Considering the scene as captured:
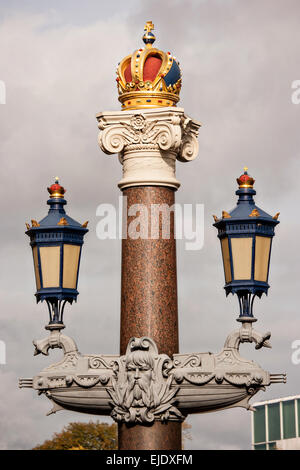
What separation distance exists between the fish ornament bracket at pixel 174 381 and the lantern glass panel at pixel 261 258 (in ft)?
2.58

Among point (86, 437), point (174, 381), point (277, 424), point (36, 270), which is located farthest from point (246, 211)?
point (277, 424)

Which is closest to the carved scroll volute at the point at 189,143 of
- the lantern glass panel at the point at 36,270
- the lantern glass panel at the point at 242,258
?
the lantern glass panel at the point at 242,258

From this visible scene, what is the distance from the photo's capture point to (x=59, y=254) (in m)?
19.8

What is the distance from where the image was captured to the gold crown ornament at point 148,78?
64.6 ft

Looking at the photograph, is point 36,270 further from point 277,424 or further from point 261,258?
point 277,424

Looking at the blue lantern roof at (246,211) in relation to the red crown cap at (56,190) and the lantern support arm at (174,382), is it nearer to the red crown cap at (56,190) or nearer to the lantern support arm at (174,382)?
the lantern support arm at (174,382)

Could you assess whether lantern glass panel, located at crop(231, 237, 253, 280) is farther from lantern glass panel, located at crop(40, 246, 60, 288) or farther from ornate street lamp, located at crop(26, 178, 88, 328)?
lantern glass panel, located at crop(40, 246, 60, 288)

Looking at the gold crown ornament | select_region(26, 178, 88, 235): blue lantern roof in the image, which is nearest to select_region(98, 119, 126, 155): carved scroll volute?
the gold crown ornament

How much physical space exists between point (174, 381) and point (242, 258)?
2154 millimetres

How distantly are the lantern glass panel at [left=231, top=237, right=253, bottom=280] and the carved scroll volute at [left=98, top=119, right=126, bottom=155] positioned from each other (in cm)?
239
